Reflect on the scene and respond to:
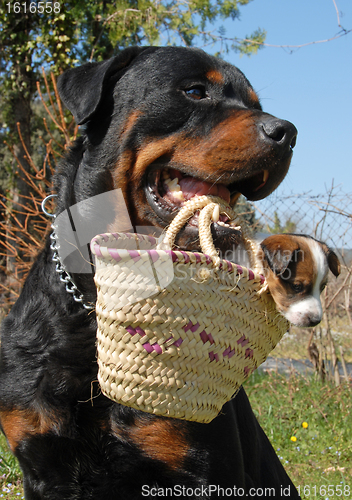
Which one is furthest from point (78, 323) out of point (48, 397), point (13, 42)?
point (13, 42)

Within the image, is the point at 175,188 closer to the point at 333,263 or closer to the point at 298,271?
the point at 298,271

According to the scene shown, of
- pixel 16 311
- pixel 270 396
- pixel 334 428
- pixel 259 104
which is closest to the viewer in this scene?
pixel 16 311

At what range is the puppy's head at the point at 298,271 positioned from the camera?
2.00 metres

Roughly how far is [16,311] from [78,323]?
16.5 inches

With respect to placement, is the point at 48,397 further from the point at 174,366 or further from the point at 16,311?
the point at 174,366

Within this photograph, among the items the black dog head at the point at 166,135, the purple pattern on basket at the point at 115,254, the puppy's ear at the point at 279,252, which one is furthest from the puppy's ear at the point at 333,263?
the purple pattern on basket at the point at 115,254

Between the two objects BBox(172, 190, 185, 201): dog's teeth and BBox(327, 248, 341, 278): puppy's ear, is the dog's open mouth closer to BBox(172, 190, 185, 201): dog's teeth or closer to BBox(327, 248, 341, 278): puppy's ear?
BBox(172, 190, 185, 201): dog's teeth

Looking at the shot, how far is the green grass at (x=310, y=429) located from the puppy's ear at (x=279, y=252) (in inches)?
70.4

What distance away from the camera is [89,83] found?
2227mm

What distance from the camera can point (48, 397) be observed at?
6.24 ft

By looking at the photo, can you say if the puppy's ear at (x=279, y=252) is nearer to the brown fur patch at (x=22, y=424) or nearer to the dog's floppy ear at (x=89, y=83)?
the dog's floppy ear at (x=89, y=83)

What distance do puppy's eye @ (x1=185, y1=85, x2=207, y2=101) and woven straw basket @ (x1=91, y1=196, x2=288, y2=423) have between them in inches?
43.1

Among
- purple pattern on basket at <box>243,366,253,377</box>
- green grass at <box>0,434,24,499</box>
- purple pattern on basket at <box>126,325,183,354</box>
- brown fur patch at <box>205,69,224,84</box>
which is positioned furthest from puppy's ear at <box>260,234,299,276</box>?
green grass at <box>0,434,24,499</box>

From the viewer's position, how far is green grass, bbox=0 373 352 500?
10.3 ft
